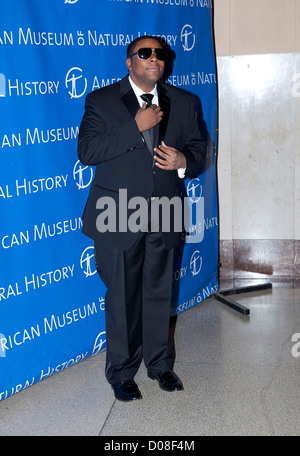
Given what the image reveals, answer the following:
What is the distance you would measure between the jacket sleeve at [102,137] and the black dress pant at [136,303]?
0.47 m

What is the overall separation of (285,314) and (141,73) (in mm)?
2279

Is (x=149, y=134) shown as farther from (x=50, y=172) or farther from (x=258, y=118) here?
(x=258, y=118)

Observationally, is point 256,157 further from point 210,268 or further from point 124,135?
point 124,135

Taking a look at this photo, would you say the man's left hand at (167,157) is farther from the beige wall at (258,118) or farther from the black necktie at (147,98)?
the beige wall at (258,118)

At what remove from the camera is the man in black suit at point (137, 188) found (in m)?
3.02

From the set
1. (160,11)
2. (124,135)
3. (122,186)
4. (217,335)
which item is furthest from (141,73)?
(217,335)

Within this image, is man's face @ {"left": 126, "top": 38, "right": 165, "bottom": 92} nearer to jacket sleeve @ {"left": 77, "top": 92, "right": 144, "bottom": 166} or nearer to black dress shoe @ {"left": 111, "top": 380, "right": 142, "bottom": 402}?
jacket sleeve @ {"left": 77, "top": 92, "right": 144, "bottom": 166}

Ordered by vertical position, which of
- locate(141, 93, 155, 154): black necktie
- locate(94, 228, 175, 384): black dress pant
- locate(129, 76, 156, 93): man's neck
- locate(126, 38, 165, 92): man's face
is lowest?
locate(94, 228, 175, 384): black dress pant

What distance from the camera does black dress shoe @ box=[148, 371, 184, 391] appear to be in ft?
11.1

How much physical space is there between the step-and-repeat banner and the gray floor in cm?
21

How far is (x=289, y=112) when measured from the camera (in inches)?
201

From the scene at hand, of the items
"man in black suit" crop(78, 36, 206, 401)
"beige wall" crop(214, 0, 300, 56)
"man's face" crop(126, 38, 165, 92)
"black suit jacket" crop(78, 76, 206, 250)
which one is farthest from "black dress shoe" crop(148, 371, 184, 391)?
"beige wall" crop(214, 0, 300, 56)

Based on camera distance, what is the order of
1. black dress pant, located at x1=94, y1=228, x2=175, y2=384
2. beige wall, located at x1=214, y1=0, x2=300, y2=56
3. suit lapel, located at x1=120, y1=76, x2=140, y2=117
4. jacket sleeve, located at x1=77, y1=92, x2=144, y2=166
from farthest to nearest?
beige wall, located at x1=214, y1=0, x2=300, y2=56 < black dress pant, located at x1=94, y1=228, x2=175, y2=384 < suit lapel, located at x1=120, y1=76, x2=140, y2=117 < jacket sleeve, located at x1=77, y1=92, x2=144, y2=166

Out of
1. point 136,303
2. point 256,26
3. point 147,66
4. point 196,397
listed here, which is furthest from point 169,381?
point 256,26
